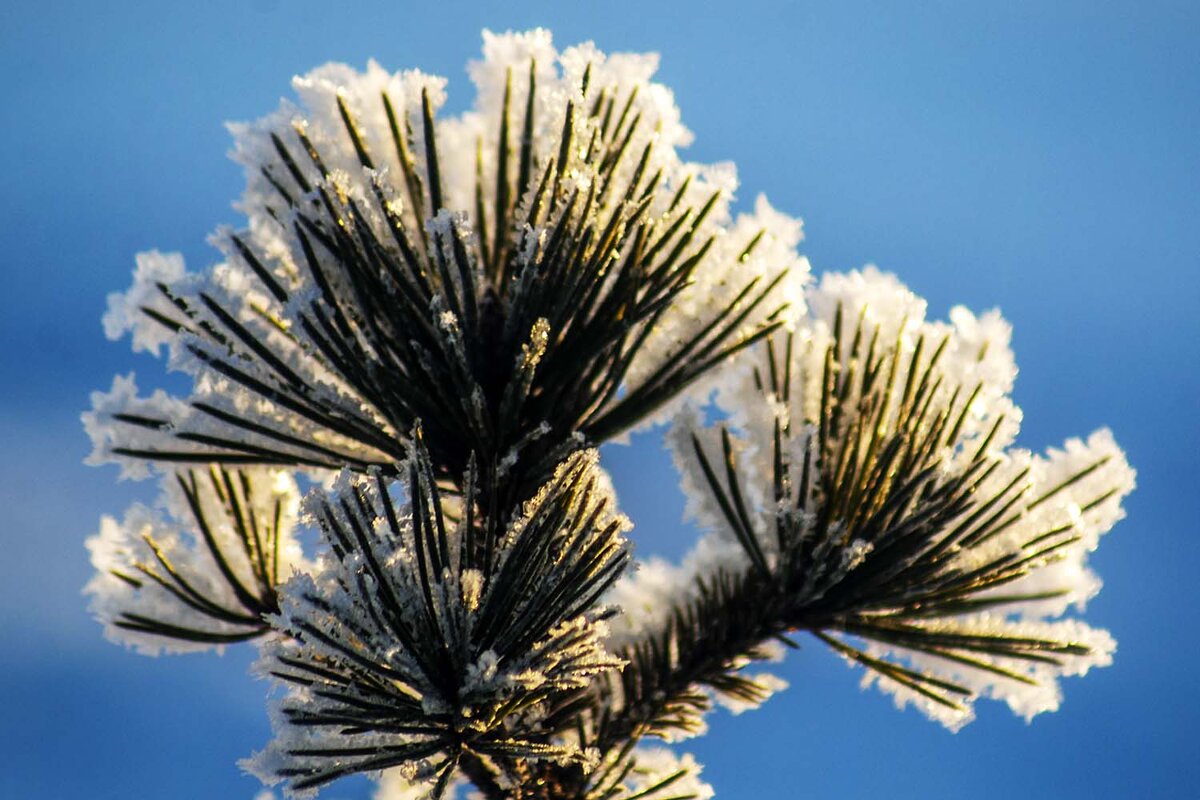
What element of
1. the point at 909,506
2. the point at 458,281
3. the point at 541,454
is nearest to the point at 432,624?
the point at 541,454

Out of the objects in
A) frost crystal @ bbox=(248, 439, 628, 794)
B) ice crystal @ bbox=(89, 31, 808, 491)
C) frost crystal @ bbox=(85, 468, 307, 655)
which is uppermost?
ice crystal @ bbox=(89, 31, 808, 491)

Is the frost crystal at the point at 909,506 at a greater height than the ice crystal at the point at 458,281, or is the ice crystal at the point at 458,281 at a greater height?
the ice crystal at the point at 458,281

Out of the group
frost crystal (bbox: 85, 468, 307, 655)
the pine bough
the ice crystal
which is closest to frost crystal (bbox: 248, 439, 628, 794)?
the pine bough

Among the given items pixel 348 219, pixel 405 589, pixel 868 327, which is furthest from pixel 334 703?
pixel 868 327

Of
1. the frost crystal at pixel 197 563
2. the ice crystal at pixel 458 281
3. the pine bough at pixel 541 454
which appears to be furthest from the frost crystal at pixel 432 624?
the frost crystal at pixel 197 563

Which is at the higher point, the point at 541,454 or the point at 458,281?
the point at 458,281

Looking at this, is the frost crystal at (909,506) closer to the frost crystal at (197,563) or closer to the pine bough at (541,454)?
the pine bough at (541,454)

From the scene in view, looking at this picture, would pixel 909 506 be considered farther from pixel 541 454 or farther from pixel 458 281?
pixel 458 281

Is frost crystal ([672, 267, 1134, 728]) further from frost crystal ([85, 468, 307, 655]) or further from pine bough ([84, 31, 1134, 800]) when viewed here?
frost crystal ([85, 468, 307, 655])
